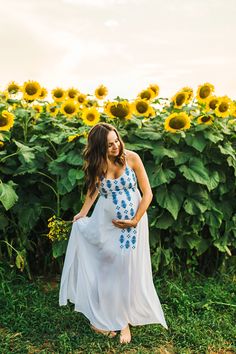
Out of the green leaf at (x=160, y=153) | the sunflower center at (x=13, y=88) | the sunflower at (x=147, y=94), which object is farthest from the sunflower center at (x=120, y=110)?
the sunflower center at (x=13, y=88)

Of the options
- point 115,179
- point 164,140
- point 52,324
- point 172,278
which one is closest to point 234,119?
point 164,140

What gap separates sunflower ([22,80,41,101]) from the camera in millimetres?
4988

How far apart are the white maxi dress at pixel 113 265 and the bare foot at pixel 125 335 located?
34mm

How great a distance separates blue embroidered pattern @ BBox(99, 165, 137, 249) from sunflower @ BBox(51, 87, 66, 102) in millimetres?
2270

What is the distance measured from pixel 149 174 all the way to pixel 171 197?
26cm

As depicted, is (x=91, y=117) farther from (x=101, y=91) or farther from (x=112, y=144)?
(x=112, y=144)

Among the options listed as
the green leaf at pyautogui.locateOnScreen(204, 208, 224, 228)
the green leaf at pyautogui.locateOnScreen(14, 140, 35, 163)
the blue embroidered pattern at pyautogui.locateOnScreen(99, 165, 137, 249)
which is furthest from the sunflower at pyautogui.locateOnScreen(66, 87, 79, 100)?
the blue embroidered pattern at pyautogui.locateOnScreen(99, 165, 137, 249)

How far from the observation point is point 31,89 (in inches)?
197

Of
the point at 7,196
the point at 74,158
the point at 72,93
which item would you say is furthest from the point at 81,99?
the point at 7,196

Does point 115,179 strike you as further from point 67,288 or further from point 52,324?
point 52,324

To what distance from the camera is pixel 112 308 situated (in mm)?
3328

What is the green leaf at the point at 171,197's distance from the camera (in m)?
4.28

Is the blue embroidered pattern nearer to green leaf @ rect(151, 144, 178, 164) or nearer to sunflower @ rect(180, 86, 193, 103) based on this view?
green leaf @ rect(151, 144, 178, 164)

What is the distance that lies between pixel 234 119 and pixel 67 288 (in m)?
2.58
